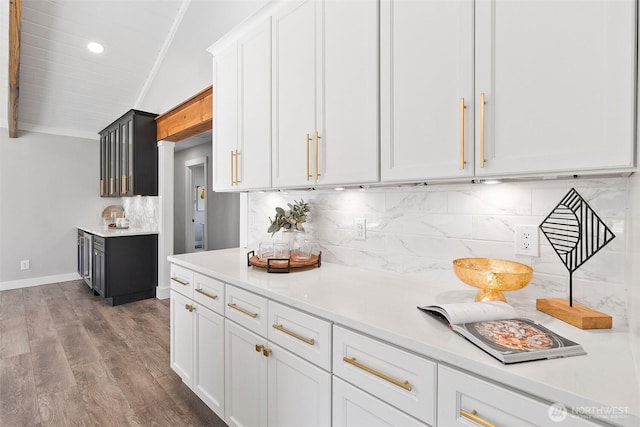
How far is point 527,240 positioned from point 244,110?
1.69 meters

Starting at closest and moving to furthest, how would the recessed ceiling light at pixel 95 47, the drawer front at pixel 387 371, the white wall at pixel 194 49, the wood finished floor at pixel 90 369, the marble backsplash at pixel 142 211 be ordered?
the drawer front at pixel 387 371
the wood finished floor at pixel 90 369
the white wall at pixel 194 49
the recessed ceiling light at pixel 95 47
the marble backsplash at pixel 142 211

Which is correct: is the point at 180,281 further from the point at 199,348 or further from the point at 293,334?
the point at 293,334

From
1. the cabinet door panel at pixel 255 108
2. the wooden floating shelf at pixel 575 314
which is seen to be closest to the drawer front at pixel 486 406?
the wooden floating shelf at pixel 575 314

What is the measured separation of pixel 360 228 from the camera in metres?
1.84

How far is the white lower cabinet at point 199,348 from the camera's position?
69.4 inches

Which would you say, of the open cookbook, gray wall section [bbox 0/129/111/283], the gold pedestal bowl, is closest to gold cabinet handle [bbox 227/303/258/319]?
the open cookbook

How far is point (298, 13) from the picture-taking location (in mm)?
1677

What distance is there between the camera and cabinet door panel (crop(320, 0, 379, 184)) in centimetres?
137

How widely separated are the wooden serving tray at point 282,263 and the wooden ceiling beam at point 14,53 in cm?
299

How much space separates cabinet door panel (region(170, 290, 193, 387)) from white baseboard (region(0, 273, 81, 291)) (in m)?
4.50

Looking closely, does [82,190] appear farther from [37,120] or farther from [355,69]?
[355,69]

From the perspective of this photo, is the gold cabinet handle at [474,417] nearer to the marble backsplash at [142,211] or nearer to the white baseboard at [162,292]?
the white baseboard at [162,292]

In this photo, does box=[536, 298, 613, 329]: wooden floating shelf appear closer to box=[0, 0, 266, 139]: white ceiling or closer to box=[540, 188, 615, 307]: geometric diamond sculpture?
box=[540, 188, 615, 307]: geometric diamond sculpture

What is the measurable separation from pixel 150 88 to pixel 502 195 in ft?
16.0
